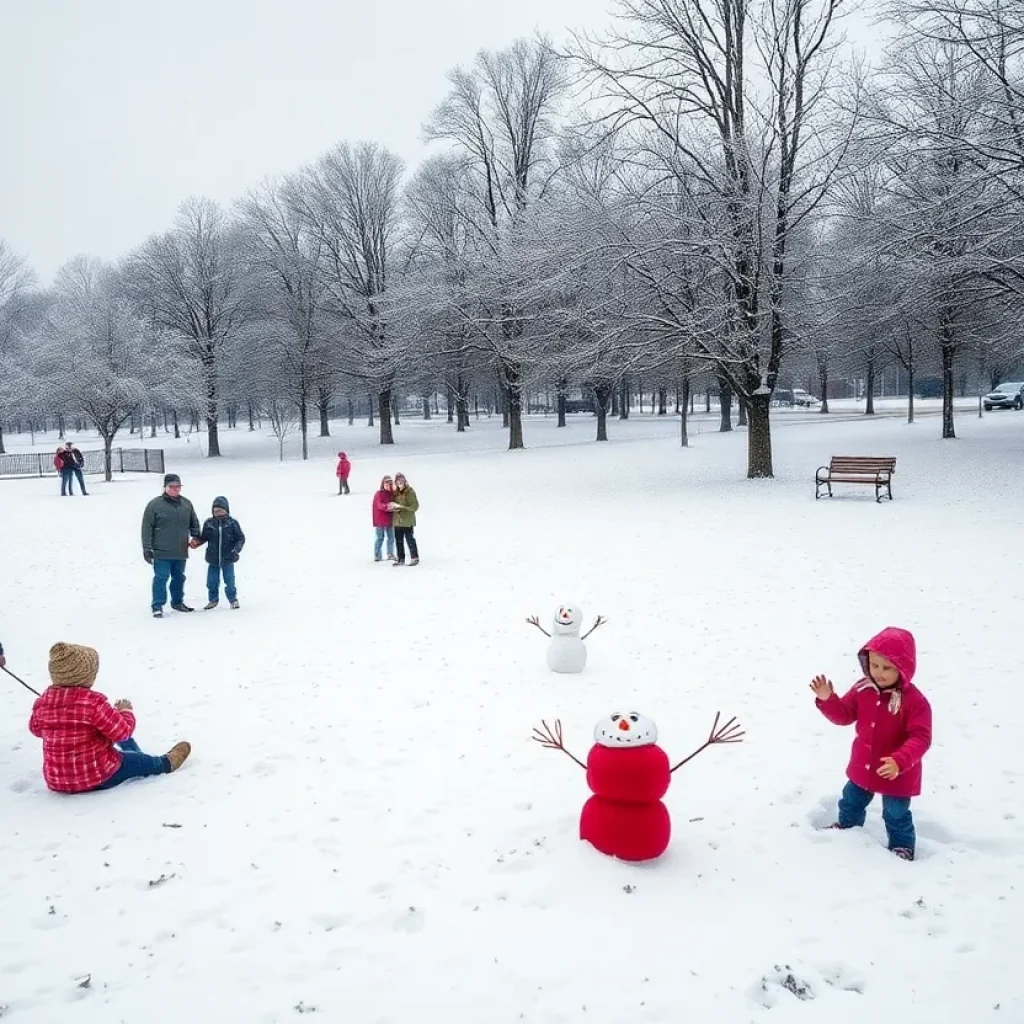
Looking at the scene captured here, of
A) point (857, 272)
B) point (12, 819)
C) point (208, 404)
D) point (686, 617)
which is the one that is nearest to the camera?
point (12, 819)

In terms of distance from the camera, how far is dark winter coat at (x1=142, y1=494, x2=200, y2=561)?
9492 millimetres

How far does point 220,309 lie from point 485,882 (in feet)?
136

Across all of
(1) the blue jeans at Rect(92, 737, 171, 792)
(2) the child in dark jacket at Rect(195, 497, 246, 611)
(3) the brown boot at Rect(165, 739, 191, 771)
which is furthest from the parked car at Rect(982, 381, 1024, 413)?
(1) the blue jeans at Rect(92, 737, 171, 792)

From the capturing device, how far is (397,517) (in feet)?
39.7

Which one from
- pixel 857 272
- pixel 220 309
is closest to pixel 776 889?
pixel 857 272

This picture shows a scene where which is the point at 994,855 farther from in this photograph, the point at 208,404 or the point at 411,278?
the point at 208,404

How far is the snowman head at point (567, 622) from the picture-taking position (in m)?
6.98

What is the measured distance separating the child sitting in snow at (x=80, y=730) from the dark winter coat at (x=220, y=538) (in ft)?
16.0

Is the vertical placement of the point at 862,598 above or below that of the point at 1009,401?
below

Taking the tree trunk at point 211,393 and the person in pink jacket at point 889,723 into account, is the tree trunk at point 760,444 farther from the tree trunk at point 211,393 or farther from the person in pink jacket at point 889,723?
the tree trunk at point 211,393

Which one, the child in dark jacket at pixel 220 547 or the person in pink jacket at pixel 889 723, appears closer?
the person in pink jacket at pixel 889 723

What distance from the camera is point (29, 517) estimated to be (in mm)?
18719

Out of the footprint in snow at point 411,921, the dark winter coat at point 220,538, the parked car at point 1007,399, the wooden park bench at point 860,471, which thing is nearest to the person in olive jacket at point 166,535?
the dark winter coat at point 220,538

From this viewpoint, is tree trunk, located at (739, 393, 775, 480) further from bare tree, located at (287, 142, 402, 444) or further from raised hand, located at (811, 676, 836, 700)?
bare tree, located at (287, 142, 402, 444)
